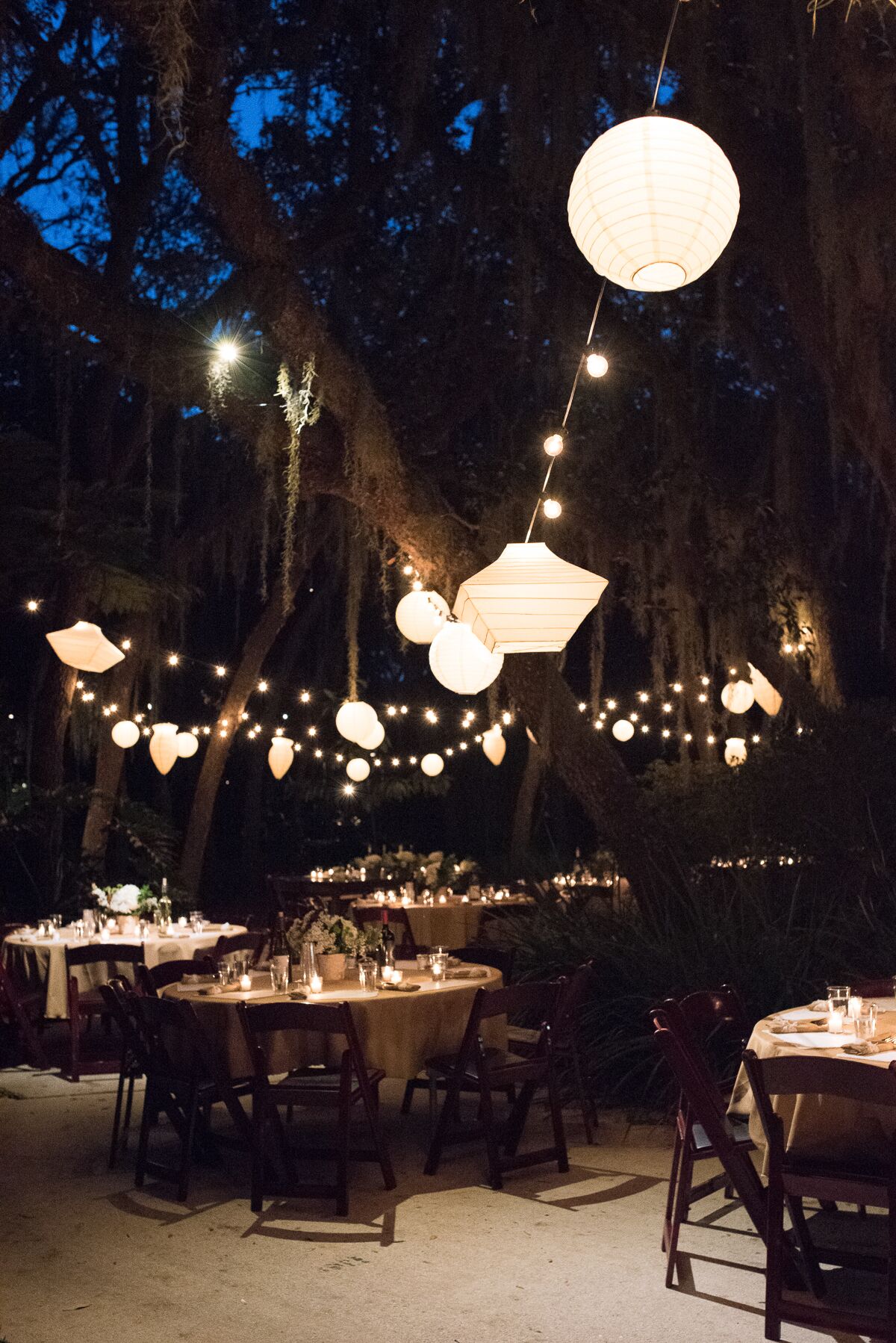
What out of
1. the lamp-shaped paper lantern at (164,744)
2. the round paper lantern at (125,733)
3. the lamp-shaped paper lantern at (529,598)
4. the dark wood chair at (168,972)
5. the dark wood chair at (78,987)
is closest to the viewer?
the lamp-shaped paper lantern at (529,598)

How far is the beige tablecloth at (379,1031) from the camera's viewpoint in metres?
4.99

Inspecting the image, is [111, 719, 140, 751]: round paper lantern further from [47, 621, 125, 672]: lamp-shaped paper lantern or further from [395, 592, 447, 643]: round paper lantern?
[395, 592, 447, 643]: round paper lantern

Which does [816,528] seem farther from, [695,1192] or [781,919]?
[695,1192]

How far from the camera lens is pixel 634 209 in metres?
3.71

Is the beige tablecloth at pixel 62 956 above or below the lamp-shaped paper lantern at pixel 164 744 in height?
below

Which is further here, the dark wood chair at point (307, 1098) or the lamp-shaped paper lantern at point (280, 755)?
the lamp-shaped paper lantern at point (280, 755)

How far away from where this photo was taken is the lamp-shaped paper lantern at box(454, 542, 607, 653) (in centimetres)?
511

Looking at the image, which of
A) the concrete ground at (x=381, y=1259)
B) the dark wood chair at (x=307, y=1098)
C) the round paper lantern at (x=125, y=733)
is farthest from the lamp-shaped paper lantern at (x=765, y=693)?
the dark wood chair at (x=307, y=1098)

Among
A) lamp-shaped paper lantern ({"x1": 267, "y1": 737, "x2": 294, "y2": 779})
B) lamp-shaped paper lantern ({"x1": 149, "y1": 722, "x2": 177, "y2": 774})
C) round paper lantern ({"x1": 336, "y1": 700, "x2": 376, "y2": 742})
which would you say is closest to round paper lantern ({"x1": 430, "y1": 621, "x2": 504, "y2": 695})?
round paper lantern ({"x1": 336, "y1": 700, "x2": 376, "y2": 742})

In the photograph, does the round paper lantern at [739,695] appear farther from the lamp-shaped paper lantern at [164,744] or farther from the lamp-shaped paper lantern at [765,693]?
the lamp-shaped paper lantern at [164,744]

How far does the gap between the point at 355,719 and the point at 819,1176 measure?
6.10 meters

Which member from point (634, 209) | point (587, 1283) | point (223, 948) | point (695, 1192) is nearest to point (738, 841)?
point (223, 948)

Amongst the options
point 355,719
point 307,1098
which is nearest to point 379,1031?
point 307,1098

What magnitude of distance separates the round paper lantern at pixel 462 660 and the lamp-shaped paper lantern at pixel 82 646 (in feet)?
8.94
